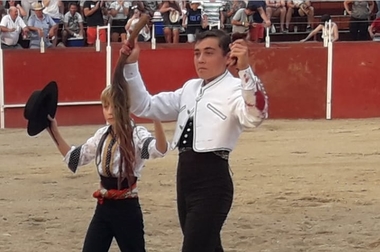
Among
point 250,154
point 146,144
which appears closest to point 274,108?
point 250,154

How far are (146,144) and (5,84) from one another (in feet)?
34.4

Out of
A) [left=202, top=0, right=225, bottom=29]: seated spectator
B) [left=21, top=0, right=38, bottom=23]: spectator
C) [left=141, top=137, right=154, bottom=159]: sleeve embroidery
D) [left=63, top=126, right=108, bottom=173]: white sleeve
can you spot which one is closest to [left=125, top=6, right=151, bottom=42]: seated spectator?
[left=202, top=0, right=225, bottom=29]: seated spectator

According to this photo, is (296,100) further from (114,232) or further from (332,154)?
(114,232)

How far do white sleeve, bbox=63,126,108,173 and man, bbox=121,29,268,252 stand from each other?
67 centimetres

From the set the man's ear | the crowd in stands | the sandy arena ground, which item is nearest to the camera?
the man's ear

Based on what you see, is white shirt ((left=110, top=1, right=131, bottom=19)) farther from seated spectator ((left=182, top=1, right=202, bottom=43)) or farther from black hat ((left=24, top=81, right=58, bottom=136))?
black hat ((left=24, top=81, right=58, bottom=136))

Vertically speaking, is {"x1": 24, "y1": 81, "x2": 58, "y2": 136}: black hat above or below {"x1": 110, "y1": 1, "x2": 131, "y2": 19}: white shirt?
below

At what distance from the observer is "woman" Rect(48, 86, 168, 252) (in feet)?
13.2

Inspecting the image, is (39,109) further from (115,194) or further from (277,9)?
(277,9)

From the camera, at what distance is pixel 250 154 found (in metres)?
10.6

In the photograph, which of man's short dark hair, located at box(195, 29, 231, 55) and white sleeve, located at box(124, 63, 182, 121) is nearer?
man's short dark hair, located at box(195, 29, 231, 55)

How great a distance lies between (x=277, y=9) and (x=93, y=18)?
354 centimetres

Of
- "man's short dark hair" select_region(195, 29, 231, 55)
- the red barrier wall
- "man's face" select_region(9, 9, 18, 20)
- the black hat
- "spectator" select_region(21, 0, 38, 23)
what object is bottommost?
the red barrier wall

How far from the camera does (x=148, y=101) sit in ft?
12.1
